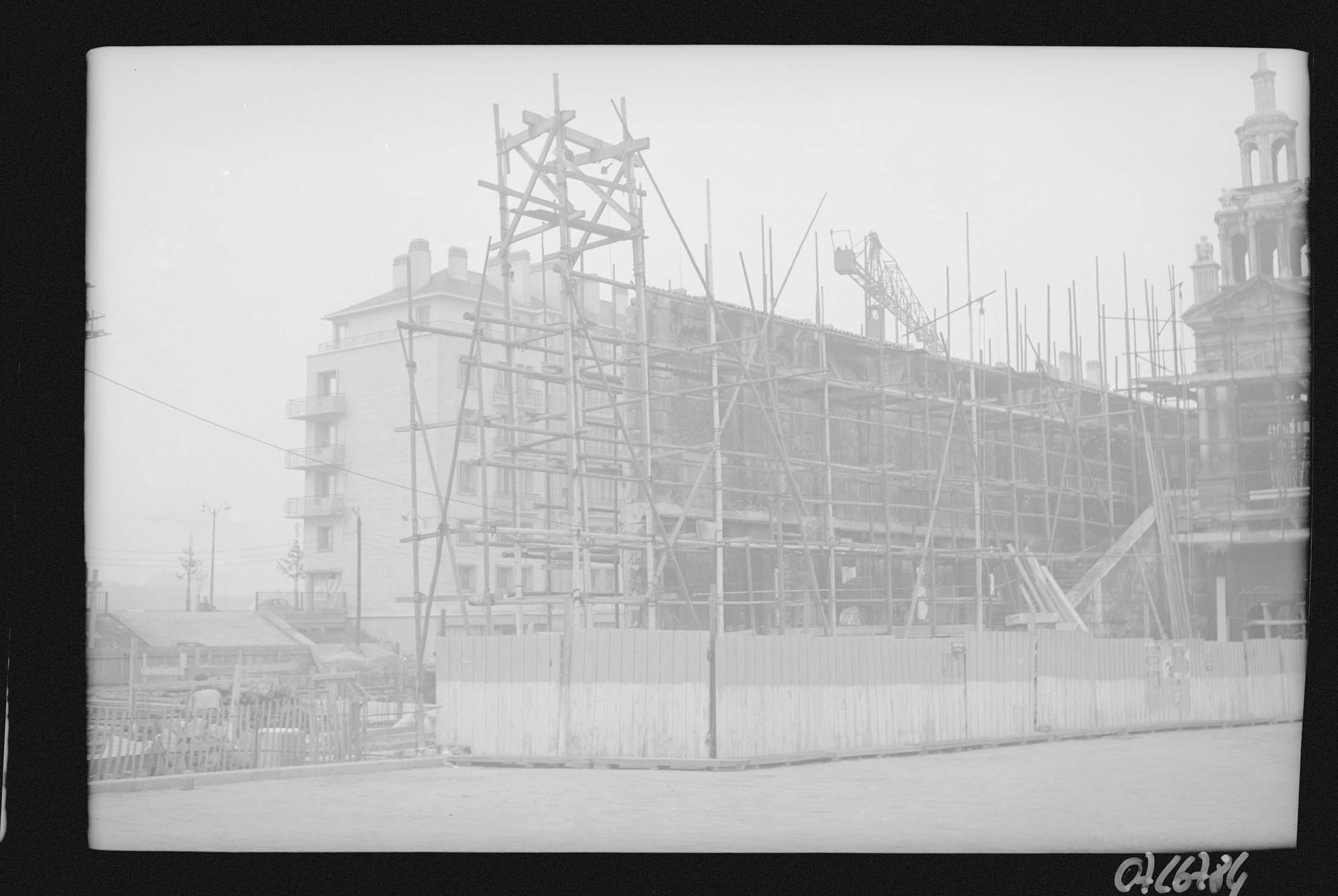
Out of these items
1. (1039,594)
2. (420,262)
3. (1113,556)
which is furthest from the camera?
(1039,594)

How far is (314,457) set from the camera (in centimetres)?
1583

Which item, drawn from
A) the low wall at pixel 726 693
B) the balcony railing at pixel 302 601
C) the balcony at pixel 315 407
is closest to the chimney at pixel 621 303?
the balcony at pixel 315 407

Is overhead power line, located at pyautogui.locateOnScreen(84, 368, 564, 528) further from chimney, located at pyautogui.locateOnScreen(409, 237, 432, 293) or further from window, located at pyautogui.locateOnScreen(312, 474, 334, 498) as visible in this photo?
chimney, located at pyautogui.locateOnScreen(409, 237, 432, 293)

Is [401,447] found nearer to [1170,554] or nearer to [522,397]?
[522,397]

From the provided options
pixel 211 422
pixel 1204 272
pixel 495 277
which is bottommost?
pixel 211 422

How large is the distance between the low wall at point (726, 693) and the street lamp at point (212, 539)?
244 cm

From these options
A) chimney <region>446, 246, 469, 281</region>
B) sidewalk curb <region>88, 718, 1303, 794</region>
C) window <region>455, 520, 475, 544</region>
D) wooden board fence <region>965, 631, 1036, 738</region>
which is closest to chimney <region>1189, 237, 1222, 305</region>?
wooden board fence <region>965, 631, 1036, 738</region>

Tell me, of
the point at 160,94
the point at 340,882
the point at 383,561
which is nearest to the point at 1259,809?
the point at 340,882

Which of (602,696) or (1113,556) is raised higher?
(1113,556)

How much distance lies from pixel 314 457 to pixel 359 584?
255 cm

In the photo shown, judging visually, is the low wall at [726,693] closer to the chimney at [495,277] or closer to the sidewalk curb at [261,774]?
the sidewalk curb at [261,774]

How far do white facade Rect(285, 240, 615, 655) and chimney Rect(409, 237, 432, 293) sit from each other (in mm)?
24

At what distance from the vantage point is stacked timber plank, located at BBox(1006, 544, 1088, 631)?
21188 mm

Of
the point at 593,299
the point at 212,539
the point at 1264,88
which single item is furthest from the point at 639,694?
the point at 593,299
